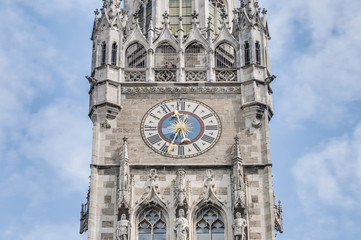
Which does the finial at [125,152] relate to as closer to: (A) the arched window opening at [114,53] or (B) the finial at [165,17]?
(A) the arched window opening at [114,53]

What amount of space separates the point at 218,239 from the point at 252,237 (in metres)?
1.00

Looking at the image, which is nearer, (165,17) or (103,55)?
(103,55)

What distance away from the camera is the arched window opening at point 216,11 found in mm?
39312

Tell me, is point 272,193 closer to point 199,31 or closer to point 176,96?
point 176,96

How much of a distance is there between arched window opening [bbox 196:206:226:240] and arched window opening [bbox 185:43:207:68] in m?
6.17

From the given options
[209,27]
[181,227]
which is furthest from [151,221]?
[209,27]

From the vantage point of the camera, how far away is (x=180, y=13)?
39.3m

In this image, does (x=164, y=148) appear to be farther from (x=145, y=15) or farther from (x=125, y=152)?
(x=145, y=15)

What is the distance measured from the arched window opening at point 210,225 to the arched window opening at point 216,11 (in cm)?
932

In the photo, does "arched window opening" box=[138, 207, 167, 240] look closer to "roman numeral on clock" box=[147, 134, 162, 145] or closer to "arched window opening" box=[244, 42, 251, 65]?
"roman numeral on clock" box=[147, 134, 162, 145]

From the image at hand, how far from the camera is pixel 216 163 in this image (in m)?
32.7

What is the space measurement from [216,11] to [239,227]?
11.3 metres

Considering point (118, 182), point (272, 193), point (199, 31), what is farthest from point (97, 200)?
point (199, 31)

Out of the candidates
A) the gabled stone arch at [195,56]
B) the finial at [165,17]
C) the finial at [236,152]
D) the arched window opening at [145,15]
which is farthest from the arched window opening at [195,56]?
the finial at [236,152]
